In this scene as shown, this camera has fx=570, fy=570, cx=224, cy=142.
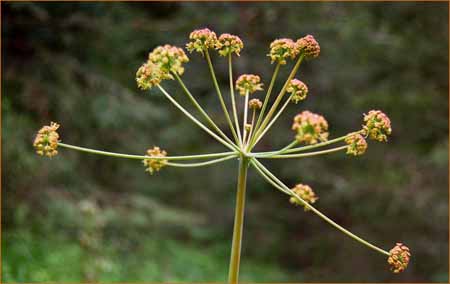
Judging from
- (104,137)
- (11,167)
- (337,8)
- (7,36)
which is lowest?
(11,167)

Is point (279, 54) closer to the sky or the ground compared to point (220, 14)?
closer to the ground

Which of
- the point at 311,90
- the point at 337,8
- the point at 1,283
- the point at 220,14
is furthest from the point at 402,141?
the point at 1,283

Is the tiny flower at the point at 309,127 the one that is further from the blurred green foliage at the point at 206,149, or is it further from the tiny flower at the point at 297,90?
the blurred green foliage at the point at 206,149

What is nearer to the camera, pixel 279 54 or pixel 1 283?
pixel 279 54

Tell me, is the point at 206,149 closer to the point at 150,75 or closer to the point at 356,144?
the point at 150,75

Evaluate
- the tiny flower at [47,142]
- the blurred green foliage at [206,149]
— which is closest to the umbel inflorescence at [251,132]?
the tiny flower at [47,142]

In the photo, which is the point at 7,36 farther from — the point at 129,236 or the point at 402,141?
the point at 402,141

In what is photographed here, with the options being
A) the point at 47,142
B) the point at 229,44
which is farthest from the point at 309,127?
the point at 47,142
